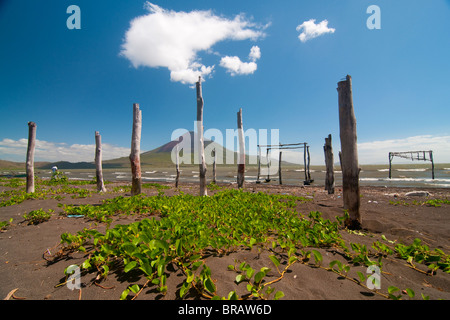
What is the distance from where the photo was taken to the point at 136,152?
905 cm

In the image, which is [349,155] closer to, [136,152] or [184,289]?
A: [184,289]

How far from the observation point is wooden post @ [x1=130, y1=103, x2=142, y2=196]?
8938 mm

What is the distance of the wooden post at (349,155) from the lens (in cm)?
453

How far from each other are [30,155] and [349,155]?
1495 centimetres

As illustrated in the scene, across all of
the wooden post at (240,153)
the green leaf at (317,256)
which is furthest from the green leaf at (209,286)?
the wooden post at (240,153)

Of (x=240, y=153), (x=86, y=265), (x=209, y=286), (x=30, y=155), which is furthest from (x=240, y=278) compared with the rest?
(x=30, y=155)

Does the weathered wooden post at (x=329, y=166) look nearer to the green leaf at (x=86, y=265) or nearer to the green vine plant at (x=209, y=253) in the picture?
the green vine plant at (x=209, y=253)

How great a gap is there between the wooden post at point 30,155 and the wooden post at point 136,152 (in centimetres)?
605

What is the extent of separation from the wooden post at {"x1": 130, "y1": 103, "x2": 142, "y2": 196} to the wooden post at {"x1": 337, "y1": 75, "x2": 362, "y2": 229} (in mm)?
8178

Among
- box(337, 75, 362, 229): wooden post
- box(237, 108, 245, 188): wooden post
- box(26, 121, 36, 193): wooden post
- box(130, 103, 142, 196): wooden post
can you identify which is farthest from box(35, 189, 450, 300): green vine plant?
box(26, 121, 36, 193): wooden post
